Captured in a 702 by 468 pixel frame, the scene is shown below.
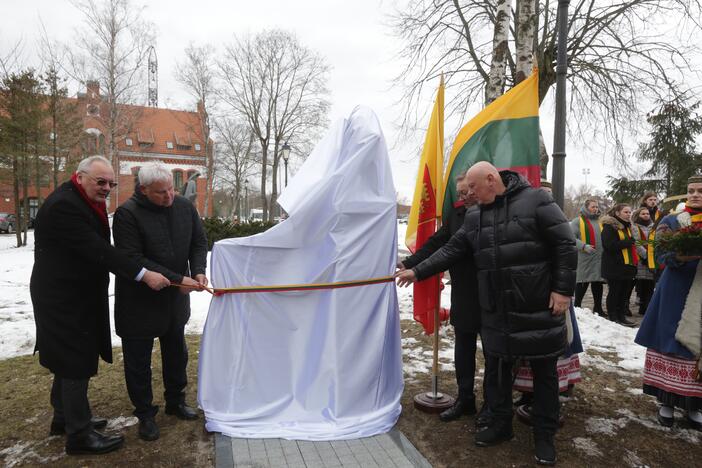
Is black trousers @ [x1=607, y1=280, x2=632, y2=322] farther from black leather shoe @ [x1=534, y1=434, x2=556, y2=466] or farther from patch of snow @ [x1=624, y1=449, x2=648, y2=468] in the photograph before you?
black leather shoe @ [x1=534, y1=434, x2=556, y2=466]

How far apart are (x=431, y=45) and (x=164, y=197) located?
12.2 metres

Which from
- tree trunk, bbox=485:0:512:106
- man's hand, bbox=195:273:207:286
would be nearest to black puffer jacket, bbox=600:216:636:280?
tree trunk, bbox=485:0:512:106

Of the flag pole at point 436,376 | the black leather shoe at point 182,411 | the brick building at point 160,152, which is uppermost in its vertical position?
the brick building at point 160,152

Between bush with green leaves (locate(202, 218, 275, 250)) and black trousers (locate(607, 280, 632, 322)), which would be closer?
black trousers (locate(607, 280, 632, 322))

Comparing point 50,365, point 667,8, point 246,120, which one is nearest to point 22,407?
point 50,365

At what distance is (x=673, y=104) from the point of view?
41.3 feet

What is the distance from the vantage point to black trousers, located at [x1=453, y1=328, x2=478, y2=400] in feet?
12.4

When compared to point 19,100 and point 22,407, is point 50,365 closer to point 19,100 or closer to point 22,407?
point 22,407

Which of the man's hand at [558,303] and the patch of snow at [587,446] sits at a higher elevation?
the man's hand at [558,303]

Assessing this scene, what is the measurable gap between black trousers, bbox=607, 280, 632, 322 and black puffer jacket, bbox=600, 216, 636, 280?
0.61ft

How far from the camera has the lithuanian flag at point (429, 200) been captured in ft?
13.3

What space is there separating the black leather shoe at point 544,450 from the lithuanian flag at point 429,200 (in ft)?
4.19

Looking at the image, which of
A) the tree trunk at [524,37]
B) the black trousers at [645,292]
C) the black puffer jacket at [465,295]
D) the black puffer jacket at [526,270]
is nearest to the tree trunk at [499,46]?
the tree trunk at [524,37]

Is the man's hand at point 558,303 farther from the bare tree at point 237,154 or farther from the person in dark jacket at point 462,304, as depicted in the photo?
the bare tree at point 237,154
